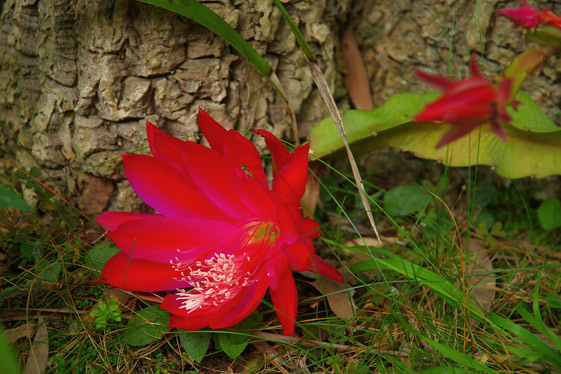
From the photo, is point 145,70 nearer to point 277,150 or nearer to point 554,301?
point 277,150

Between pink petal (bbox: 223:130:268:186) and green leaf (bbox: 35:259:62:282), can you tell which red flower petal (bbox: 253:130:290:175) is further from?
green leaf (bbox: 35:259:62:282)

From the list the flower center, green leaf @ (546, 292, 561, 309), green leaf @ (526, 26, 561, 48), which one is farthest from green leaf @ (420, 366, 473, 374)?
green leaf @ (526, 26, 561, 48)

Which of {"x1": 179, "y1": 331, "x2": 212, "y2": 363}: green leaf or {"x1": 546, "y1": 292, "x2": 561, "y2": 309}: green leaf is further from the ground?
{"x1": 179, "y1": 331, "x2": 212, "y2": 363}: green leaf

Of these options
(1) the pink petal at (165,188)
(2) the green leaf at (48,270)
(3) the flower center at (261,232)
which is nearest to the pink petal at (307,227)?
(3) the flower center at (261,232)

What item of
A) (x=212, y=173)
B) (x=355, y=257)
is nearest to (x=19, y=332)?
(x=212, y=173)

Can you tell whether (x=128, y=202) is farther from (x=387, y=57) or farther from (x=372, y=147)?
(x=387, y=57)
